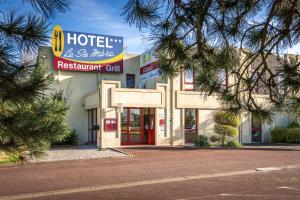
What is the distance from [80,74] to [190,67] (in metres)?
24.7

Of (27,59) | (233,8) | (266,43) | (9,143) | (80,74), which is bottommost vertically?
(9,143)

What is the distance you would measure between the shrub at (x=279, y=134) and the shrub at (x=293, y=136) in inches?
14.2

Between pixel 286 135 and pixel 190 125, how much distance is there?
677 centimetres

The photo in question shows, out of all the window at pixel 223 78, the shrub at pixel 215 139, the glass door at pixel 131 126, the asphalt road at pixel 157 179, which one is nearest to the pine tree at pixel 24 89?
the window at pixel 223 78

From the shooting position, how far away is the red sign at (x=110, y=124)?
26.0m

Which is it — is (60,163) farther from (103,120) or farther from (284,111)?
(284,111)

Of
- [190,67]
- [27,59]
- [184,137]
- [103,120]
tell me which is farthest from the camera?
[184,137]

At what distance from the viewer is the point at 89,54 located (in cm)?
2953

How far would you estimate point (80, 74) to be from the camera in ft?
97.8

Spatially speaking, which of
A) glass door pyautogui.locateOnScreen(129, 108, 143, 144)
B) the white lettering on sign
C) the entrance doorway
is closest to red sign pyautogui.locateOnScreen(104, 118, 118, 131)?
the entrance doorway


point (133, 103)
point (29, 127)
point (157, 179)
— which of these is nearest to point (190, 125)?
point (133, 103)

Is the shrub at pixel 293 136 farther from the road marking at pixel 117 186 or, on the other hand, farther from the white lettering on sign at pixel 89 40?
the road marking at pixel 117 186

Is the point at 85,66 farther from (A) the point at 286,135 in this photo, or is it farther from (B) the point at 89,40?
(A) the point at 286,135

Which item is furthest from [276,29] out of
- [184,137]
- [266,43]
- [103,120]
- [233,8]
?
[184,137]
